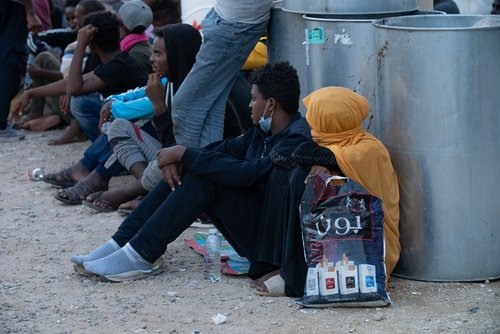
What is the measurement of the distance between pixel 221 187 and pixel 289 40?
1.18 metres

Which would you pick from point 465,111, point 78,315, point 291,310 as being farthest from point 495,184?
point 78,315

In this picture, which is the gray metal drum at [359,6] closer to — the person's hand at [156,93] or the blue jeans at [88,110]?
the person's hand at [156,93]

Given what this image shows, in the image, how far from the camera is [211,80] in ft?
19.3

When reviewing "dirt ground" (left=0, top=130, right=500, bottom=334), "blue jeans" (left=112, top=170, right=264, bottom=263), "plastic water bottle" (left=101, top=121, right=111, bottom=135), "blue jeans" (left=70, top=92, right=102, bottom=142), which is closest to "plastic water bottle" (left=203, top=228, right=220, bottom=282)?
"dirt ground" (left=0, top=130, right=500, bottom=334)

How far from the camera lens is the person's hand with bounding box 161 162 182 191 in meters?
5.04

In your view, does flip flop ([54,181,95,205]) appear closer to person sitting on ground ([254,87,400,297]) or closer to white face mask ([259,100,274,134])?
white face mask ([259,100,274,134])

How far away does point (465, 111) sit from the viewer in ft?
15.6

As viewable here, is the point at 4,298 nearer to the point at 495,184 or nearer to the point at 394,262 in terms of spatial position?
the point at 394,262

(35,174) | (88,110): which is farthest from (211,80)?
(35,174)

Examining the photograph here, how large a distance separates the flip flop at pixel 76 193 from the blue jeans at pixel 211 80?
0.97m

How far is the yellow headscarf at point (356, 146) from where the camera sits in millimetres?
4766

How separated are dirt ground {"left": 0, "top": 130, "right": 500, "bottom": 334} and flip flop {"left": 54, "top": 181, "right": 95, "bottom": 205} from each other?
2.36 feet

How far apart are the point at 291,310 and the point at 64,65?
4.31 m

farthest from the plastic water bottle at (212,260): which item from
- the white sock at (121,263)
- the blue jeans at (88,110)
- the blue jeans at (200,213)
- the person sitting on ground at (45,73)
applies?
the person sitting on ground at (45,73)
